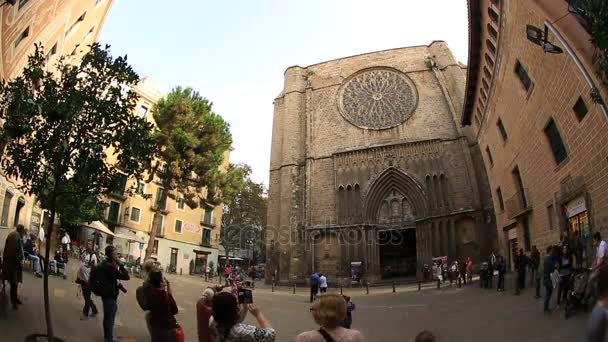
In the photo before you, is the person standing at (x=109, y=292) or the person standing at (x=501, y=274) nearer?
the person standing at (x=109, y=292)

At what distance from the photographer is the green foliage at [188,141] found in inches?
813

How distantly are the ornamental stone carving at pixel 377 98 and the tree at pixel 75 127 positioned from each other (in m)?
27.2

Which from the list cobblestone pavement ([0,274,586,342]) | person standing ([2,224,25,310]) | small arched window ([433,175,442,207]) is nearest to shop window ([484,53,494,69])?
cobblestone pavement ([0,274,586,342])

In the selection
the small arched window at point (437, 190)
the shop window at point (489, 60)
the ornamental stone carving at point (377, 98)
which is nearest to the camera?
the shop window at point (489, 60)

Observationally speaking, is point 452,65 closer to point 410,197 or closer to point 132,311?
point 410,197

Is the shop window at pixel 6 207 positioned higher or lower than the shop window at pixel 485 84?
lower

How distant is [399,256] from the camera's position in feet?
105

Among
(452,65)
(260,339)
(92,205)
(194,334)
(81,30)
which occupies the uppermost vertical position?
(452,65)

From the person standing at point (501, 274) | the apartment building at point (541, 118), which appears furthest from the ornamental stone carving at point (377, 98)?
the person standing at point (501, 274)

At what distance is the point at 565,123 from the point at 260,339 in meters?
11.1

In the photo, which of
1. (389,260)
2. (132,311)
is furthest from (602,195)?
(389,260)

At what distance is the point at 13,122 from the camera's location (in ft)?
20.4

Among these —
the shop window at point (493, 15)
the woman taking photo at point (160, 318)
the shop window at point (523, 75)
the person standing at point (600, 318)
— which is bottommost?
the woman taking photo at point (160, 318)

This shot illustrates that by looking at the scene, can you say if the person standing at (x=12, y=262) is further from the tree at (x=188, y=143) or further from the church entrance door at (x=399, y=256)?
the church entrance door at (x=399, y=256)
